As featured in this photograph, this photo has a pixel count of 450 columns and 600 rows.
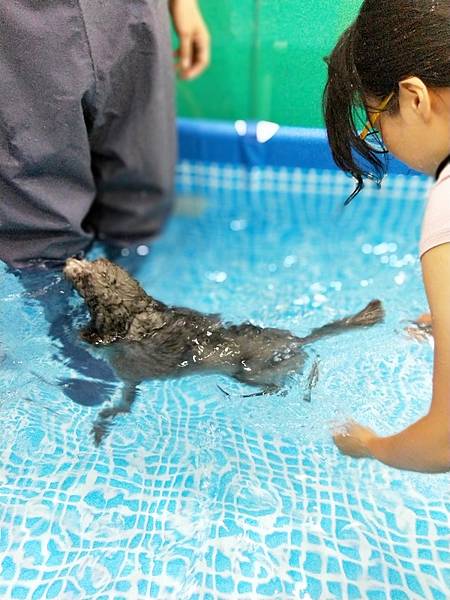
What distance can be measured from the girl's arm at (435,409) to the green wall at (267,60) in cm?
83

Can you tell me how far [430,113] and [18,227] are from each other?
1570 mm

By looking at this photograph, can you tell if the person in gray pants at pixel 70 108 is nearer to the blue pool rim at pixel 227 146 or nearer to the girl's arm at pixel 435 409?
the blue pool rim at pixel 227 146

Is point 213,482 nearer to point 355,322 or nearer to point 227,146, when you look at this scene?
point 355,322

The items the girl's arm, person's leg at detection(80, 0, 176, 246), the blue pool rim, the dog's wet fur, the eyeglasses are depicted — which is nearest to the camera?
the girl's arm

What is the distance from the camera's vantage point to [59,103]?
2578 mm

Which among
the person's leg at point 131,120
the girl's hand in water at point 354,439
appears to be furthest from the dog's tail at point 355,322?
the person's leg at point 131,120

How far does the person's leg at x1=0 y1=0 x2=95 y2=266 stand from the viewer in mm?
2441

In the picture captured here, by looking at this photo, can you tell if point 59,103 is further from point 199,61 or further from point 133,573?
point 133,573

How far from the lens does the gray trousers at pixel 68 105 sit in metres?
2.47

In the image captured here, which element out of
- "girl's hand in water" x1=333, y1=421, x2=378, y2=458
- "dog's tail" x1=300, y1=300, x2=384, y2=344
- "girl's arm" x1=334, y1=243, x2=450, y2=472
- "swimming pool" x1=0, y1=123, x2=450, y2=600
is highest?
"girl's arm" x1=334, y1=243, x2=450, y2=472

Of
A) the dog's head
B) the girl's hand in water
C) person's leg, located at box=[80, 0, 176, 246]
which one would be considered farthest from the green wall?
the girl's hand in water

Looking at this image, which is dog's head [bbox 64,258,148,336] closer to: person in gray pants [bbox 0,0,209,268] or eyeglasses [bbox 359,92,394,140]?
person in gray pants [bbox 0,0,209,268]

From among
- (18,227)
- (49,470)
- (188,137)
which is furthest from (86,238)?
(188,137)

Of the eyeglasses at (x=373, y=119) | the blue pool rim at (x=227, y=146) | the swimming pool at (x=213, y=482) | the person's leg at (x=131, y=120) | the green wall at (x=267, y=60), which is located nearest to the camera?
the eyeglasses at (x=373, y=119)
